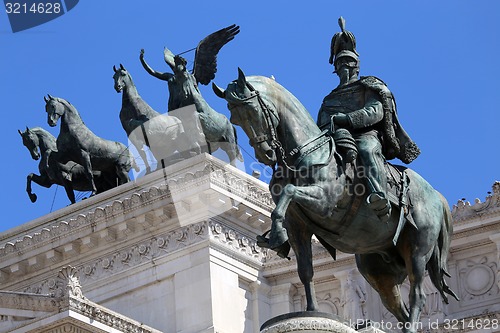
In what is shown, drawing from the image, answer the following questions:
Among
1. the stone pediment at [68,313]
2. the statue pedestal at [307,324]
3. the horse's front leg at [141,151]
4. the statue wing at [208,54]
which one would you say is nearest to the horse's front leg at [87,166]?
the horse's front leg at [141,151]

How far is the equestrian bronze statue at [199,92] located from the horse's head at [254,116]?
64.0ft

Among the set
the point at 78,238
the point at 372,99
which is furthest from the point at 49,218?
the point at 372,99

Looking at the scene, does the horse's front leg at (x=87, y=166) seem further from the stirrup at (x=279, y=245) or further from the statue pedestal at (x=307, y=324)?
the statue pedestal at (x=307, y=324)

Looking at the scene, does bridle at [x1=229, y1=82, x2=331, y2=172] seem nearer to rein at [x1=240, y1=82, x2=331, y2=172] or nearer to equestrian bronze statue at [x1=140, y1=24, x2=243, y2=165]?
rein at [x1=240, y1=82, x2=331, y2=172]

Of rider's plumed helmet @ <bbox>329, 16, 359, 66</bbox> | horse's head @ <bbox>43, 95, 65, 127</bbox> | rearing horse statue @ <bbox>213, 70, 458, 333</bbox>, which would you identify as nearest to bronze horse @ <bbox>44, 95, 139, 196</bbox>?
horse's head @ <bbox>43, 95, 65, 127</bbox>

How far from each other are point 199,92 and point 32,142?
425 cm

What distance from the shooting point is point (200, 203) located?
114ft

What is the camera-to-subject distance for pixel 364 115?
58.0 ft

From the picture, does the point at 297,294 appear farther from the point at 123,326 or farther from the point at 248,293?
the point at 123,326

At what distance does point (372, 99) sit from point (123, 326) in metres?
15.9

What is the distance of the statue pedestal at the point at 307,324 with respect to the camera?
1616 cm

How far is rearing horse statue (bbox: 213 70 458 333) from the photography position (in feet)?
55.2

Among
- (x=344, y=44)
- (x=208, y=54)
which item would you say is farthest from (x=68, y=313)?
(x=344, y=44)

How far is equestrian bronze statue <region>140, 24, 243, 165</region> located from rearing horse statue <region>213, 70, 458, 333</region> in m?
19.1
